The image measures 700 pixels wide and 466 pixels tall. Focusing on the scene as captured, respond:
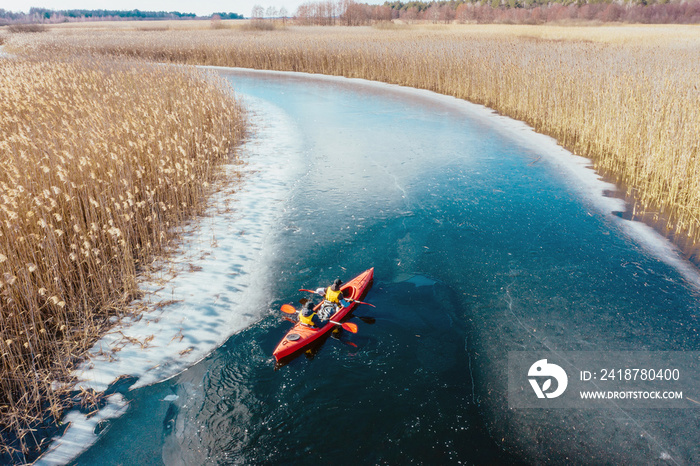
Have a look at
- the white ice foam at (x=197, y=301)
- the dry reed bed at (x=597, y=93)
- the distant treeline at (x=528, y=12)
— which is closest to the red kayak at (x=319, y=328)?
the white ice foam at (x=197, y=301)

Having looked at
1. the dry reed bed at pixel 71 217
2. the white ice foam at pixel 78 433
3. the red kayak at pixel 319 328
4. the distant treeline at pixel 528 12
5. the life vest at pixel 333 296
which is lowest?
the white ice foam at pixel 78 433

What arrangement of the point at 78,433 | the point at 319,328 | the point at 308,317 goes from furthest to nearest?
the point at 319,328
the point at 308,317
the point at 78,433

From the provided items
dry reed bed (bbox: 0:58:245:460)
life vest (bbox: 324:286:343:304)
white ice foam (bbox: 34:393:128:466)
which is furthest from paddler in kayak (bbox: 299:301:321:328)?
dry reed bed (bbox: 0:58:245:460)

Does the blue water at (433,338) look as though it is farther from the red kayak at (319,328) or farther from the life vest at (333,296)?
the life vest at (333,296)

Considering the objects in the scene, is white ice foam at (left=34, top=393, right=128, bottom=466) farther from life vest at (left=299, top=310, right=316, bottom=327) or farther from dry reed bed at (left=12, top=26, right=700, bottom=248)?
dry reed bed at (left=12, top=26, right=700, bottom=248)

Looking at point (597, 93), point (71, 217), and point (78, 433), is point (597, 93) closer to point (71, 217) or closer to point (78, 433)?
point (71, 217)

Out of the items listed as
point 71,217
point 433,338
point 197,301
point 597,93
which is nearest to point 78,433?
point 197,301
